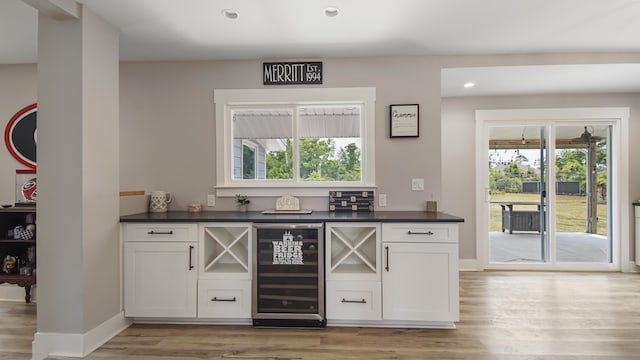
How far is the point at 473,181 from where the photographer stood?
427cm

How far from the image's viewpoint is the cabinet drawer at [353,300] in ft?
8.59

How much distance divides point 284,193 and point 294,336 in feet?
4.35

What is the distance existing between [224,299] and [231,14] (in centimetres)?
226

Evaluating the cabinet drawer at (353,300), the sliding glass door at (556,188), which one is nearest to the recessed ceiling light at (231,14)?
the cabinet drawer at (353,300)

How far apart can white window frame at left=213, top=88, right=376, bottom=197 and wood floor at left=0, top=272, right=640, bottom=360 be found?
4.18 feet

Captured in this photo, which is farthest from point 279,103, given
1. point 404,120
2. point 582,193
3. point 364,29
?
point 582,193

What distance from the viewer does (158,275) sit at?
268 centimetres

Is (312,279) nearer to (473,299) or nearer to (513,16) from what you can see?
(473,299)

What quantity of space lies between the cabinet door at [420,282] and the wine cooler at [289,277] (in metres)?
0.55

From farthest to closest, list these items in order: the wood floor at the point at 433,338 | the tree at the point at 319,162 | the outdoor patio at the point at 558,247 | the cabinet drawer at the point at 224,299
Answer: the outdoor patio at the point at 558,247, the tree at the point at 319,162, the cabinet drawer at the point at 224,299, the wood floor at the point at 433,338

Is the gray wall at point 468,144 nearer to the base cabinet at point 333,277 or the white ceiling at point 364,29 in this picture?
the white ceiling at point 364,29

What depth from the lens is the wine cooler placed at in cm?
262

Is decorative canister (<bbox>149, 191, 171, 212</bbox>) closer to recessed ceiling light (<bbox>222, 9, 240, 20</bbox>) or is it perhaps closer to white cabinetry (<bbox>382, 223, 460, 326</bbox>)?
recessed ceiling light (<bbox>222, 9, 240, 20</bbox>)

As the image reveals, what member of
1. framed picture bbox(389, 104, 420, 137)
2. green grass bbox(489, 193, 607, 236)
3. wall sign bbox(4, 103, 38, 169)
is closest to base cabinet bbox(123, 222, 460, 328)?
framed picture bbox(389, 104, 420, 137)
